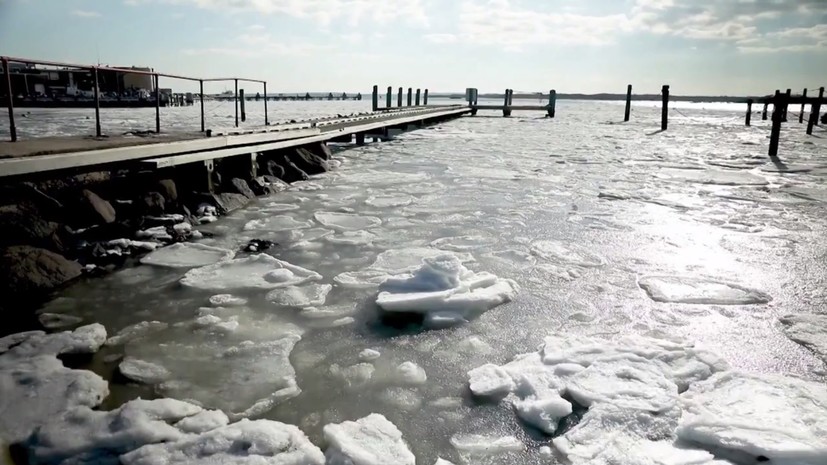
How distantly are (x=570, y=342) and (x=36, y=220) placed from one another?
13.4 ft

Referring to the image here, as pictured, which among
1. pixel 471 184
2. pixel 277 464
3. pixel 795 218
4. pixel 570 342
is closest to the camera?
pixel 277 464

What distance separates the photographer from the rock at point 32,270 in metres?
3.28

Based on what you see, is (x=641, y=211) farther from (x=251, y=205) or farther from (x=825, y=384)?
(x=251, y=205)

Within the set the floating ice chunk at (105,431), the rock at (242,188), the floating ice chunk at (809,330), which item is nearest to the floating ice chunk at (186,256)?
the floating ice chunk at (105,431)

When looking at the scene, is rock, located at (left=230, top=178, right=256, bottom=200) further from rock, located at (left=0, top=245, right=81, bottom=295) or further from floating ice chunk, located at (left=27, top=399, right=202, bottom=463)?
floating ice chunk, located at (left=27, top=399, right=202, bottom=463)

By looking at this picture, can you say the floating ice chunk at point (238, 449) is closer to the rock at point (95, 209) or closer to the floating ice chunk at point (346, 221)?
the floating ice chunk at point (346, 221)

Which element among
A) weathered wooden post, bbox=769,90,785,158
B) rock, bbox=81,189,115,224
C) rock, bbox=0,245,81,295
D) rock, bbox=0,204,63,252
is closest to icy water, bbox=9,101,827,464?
rock, bbox=0,245,81,295

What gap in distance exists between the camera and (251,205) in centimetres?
628

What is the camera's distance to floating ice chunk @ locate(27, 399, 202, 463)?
6.00ft

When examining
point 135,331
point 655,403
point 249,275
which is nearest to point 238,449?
point 135,331

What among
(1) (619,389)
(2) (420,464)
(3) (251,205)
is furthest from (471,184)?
(2) (420,464)

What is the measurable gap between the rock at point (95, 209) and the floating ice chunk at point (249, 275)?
1584mm

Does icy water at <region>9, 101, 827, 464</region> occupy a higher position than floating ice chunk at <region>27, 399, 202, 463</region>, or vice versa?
icy water at <region>9, 101, 827, 464</region>

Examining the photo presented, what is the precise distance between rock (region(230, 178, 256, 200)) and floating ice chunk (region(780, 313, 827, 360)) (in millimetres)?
5675
